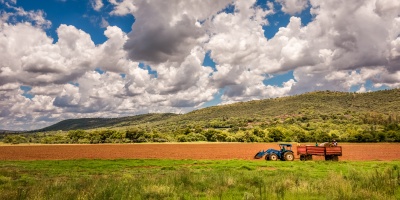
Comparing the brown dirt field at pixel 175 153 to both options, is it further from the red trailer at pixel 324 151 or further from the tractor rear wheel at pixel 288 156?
the tractor rear wheel at pixel 288 156

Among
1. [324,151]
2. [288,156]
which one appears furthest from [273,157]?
[324,151]

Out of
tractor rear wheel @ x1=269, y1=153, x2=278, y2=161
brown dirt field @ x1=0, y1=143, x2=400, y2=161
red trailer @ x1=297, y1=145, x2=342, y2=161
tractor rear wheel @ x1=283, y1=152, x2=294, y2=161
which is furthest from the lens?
brown dirt field @ x1=0, y1=143, x2=400, y2=161

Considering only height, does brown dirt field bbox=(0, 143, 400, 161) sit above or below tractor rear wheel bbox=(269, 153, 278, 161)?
below

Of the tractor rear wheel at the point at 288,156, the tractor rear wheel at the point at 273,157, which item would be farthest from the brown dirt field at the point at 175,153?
the tractor rear wheel at the point at 288,156

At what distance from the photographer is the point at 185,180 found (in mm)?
18125

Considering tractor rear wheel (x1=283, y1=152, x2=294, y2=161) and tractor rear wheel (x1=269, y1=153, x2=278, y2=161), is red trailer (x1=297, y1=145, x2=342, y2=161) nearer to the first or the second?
tractor rear wheel (x1=283, y1=152, x2=294, y2=161)

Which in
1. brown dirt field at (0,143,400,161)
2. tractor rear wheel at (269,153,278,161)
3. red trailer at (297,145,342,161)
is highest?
red trailer at (297,145,342,161)

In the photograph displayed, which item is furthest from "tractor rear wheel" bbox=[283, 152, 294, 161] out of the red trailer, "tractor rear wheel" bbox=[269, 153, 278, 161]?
the red trailer

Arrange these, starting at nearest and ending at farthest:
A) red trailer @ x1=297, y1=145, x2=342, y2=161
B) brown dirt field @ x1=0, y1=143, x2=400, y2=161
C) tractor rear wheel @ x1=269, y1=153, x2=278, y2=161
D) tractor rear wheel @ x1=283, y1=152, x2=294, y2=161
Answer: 1. red trailer @ x1=297, y1=145, x2=342, y2=161
2. tractor rear wheel @ x1=283, y1=152, x2=294, y2=161
3. tractor rear wheel @ x1=269, y1=153, x2=278, y2=161
4. brown dirt field @ x1=0, y1=143, x2=400, y2=161

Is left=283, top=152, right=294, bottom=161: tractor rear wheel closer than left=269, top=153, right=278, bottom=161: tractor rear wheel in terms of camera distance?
Yes

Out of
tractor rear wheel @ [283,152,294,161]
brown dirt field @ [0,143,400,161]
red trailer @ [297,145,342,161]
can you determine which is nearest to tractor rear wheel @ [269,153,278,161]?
tractor rear wheel @ [283,152,294,161]

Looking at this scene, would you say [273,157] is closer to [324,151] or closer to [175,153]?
[324,151]

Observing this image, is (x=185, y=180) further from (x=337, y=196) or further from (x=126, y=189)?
(x=337, y=196)

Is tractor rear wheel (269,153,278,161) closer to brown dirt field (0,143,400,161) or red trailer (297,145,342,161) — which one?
red trailer (297,145,342,161)
